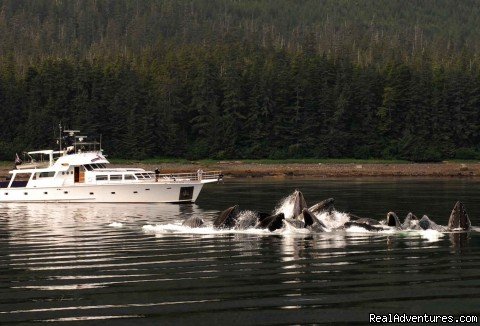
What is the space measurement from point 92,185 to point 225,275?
1858 inches

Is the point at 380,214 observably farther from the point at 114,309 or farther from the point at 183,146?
the point at 183,146

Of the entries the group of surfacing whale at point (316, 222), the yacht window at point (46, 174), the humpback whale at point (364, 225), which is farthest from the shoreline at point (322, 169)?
the humpback whale at point (364, 225)

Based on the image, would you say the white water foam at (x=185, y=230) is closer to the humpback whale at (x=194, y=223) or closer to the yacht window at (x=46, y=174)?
the humpback whale at (x=194, y=223)

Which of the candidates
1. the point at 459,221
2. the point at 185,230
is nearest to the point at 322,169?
the point at 185,230

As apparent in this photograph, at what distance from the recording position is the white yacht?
7575 centimetres

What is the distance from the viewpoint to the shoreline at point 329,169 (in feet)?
437

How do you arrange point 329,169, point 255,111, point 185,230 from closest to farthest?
point 185,230 < point 329,169 < point 255,111

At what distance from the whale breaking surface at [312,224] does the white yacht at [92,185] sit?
26.7 meters

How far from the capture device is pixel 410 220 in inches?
1858

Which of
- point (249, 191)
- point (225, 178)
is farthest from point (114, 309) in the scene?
point (225, 178)

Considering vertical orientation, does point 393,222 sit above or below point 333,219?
below

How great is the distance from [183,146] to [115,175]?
8017cm

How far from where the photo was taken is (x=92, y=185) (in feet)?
251

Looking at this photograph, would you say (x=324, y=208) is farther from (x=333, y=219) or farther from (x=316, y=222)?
(x=316, y=222)
